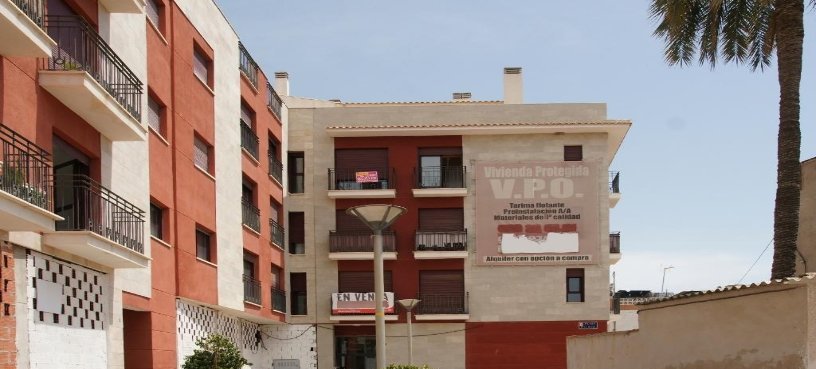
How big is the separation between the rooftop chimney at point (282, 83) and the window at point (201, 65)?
16909mm

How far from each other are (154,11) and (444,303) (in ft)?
64.6

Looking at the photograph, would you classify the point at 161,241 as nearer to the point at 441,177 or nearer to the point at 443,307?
the point at 443,307

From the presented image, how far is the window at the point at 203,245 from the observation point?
27436mm

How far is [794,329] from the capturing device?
13.6 metres

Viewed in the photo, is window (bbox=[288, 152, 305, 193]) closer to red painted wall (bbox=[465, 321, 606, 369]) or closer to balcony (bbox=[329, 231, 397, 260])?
balcony (bbox=[329, 231, 397, 260])

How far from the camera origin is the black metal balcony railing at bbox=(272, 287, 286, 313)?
3766cm

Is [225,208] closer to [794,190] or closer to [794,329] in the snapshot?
[794,190]

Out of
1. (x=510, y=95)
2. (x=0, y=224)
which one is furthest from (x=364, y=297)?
(x=0, y=224)

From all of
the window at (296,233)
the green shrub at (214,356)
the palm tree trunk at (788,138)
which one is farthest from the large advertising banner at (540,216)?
the palm tree trunk at (788,138)

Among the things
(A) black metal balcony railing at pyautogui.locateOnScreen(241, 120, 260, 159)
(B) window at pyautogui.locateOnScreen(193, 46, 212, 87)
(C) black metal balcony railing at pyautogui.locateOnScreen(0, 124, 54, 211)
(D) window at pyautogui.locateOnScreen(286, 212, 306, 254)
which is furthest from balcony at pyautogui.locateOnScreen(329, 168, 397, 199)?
(C) black metal balcony railing at pyautogui.locateOnScreen(0, 124, 54, 211)

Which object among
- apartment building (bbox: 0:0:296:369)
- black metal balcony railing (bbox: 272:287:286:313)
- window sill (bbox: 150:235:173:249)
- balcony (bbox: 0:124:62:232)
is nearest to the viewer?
balcony (bbox: 0:124:62:232)

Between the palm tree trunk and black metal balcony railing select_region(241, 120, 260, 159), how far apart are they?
1803 cm

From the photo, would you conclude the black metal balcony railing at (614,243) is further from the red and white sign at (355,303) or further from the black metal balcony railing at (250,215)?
the black metal balcony railing at (250,215)

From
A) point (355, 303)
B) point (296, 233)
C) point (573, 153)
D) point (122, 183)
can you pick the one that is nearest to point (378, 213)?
point (122, 183)
